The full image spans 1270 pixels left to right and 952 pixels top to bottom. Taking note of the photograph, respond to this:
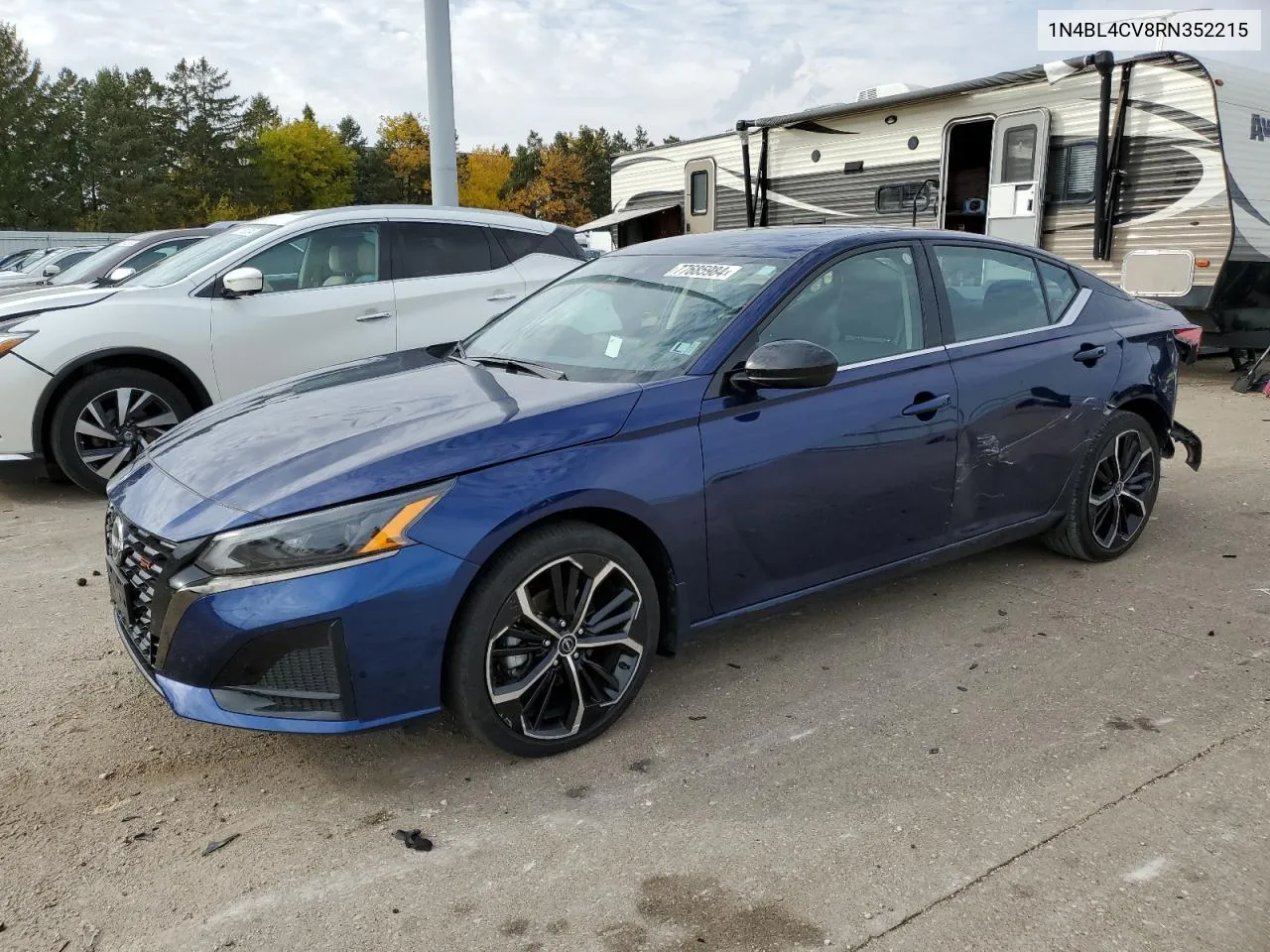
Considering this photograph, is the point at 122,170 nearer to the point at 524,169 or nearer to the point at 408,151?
the point at 408,151

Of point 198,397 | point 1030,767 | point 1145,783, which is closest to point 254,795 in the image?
point 1030,767

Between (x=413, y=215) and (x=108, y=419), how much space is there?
2.43 meters

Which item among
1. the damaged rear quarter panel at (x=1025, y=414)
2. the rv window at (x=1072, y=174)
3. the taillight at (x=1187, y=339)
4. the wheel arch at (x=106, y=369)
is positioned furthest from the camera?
the rv window at (x=1072, y=174)

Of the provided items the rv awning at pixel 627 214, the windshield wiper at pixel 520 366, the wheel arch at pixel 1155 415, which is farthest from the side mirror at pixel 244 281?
the rv awning at pixel 627 214

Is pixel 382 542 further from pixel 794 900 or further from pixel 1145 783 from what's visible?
pixel 1145 783

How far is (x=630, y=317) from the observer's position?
3871 mm

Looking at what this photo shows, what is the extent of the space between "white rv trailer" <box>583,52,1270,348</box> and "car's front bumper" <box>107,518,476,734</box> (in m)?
6.26

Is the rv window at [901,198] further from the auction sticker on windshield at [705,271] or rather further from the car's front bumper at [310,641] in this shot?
the car's front bumper at [310,641]

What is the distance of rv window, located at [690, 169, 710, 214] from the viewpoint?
14664mm

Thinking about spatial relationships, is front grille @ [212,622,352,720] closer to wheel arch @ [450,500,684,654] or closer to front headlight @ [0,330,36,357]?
wheel arch @ [450,500,684,654]

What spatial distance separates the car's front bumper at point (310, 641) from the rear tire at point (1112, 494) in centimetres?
306

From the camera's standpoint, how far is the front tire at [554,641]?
2879mm

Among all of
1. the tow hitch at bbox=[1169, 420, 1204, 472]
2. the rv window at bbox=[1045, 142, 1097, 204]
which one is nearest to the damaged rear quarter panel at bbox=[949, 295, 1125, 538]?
the tow hitch at bbox=[1169, 420, 1204, 472]

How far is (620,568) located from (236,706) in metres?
1.13
